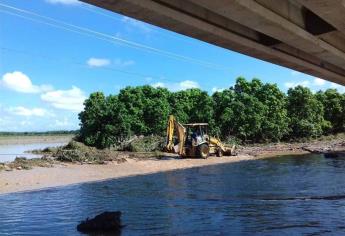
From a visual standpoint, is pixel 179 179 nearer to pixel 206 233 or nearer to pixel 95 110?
pixel 206 233

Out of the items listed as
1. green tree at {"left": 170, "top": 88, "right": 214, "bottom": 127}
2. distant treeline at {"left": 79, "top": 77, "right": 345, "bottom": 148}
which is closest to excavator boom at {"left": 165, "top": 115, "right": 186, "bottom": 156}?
distant treeline at {"left": 79, "top": 77, "right": 345, "bottom": 148}

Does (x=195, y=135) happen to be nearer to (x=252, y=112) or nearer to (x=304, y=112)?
(x=252, y=112)

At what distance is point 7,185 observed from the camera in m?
25.6

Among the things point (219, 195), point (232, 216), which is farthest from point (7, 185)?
point (232, 216)

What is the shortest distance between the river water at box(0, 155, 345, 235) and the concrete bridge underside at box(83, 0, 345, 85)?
16.9 ft

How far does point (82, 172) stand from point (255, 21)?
23.6 m

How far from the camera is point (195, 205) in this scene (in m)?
19.5

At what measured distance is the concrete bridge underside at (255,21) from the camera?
932 cm

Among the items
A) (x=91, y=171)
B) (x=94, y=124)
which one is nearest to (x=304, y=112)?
(x=94, y=124)

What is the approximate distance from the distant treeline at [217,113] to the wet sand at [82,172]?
13.5 m

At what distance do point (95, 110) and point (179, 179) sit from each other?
88.1 feet

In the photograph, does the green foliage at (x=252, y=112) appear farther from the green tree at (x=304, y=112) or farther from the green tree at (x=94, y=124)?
the green tree at (x=94, y=124)

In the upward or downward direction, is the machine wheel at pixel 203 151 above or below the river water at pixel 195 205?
above

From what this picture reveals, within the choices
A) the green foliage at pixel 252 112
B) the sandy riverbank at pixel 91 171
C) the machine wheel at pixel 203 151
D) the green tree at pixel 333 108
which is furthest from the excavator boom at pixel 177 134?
the green tree at pixel 333 108
